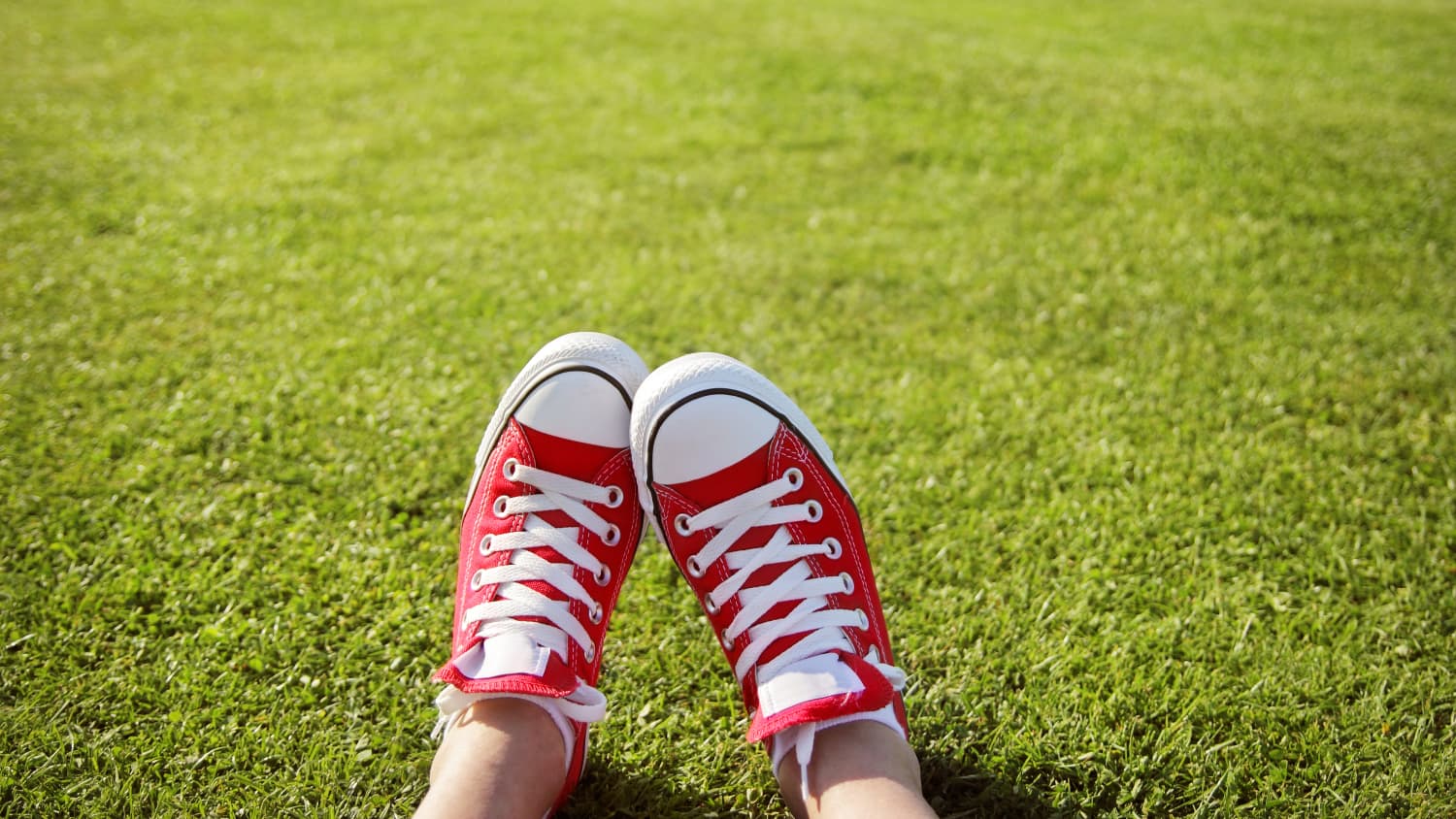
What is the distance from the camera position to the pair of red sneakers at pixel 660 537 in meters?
1.51

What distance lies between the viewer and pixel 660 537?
1.84m

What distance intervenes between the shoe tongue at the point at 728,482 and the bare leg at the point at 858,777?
49 centimetres

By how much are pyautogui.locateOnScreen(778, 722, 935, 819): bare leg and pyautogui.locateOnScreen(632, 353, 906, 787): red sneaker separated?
0.14 m

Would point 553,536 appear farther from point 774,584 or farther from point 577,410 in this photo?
point 774,584

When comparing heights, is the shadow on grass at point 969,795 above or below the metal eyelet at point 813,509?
below

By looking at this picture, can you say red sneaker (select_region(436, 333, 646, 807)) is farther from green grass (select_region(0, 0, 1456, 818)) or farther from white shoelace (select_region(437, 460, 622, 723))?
green grass (select_region(0, 0, 1456, 818))

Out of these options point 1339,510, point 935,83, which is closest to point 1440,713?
point 1339,510

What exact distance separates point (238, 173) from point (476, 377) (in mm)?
2014

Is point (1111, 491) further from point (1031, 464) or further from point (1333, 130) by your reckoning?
point (1333, 130)

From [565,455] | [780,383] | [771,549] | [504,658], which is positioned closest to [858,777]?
[771,549]

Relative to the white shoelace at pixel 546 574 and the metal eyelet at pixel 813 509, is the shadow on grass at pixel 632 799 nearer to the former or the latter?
the white shoelace at pixel 546 574

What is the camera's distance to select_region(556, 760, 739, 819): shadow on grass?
160 cm

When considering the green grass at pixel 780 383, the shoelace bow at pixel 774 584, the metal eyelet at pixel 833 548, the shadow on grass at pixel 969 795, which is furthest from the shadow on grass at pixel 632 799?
the metal eyelet at pixel 833 548

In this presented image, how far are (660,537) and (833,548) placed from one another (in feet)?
1.14
